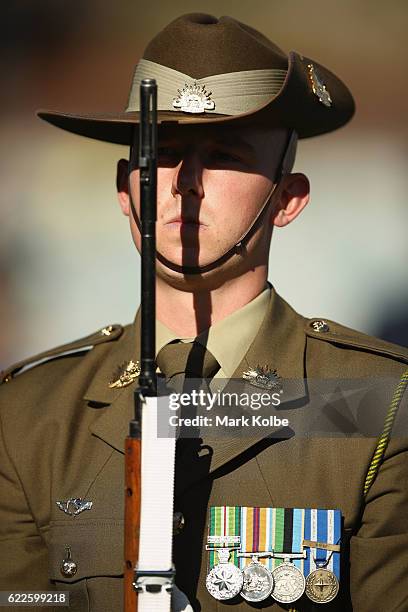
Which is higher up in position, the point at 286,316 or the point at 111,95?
the point at 111,95

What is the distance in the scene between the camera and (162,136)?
10.9 ft

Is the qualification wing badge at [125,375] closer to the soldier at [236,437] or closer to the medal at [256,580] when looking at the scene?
the soldier at [236,437]

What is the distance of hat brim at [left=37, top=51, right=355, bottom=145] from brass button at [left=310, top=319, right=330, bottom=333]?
488 millimetres

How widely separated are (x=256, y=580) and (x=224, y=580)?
0.07 metres

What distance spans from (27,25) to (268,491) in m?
2.28

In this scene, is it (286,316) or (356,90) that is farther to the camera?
(356,90)

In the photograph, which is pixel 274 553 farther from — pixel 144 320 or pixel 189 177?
pixel 189 177

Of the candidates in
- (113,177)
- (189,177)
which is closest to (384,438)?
(189,177)

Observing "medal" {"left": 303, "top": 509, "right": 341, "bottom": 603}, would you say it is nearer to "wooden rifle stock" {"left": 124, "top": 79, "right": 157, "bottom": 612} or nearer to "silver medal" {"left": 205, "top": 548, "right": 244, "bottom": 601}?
"silver medal" {"left": 205, "top": 548, "right": 244, "bottom": 601}

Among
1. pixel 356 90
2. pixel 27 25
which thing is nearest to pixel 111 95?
pixel 27 25

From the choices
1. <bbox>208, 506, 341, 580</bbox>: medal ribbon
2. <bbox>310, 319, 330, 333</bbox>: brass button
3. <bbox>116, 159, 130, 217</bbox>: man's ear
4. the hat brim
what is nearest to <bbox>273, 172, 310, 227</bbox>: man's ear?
the hat brim

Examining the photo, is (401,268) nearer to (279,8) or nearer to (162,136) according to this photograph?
(279,8)

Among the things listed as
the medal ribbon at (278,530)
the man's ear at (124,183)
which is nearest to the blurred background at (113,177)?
the man's ear at (124,183)

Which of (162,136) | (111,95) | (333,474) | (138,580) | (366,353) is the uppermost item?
(111,95)
